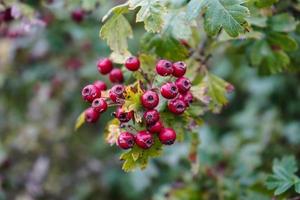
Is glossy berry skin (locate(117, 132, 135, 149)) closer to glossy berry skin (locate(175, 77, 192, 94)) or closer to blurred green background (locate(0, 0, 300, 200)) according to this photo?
glossy berry skin (locate(175, 77, 192, 94))

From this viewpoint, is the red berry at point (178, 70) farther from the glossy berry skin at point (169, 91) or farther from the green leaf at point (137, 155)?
the green leaf at point (137, 155)

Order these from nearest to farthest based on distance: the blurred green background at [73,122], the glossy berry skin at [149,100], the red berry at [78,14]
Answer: the glossy berry skin at [149,100], the red berry at [78,14], the blurred green background at [73,122]

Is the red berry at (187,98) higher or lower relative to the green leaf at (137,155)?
higher

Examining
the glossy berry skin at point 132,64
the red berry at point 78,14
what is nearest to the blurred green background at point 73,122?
the red berry at point 78,14

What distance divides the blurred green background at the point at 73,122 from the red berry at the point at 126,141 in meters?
1.57

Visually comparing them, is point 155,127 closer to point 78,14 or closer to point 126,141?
point 126,141

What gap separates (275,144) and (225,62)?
108 cm

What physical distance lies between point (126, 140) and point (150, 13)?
453mm

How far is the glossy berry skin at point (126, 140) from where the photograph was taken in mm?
1847

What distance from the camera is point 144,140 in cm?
185

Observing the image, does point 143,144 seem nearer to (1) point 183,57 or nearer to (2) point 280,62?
(1) point 183,57

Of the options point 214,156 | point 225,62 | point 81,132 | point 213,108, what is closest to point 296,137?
point 214,156

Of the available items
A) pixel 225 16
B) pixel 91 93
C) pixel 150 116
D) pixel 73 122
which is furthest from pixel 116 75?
pixel 73 122

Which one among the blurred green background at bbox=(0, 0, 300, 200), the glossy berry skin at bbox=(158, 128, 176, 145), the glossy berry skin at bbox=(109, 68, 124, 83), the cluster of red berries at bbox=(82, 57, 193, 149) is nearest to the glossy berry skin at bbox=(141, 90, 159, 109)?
the cluster of red berries at bbox=(82, 57, 193, 149)
